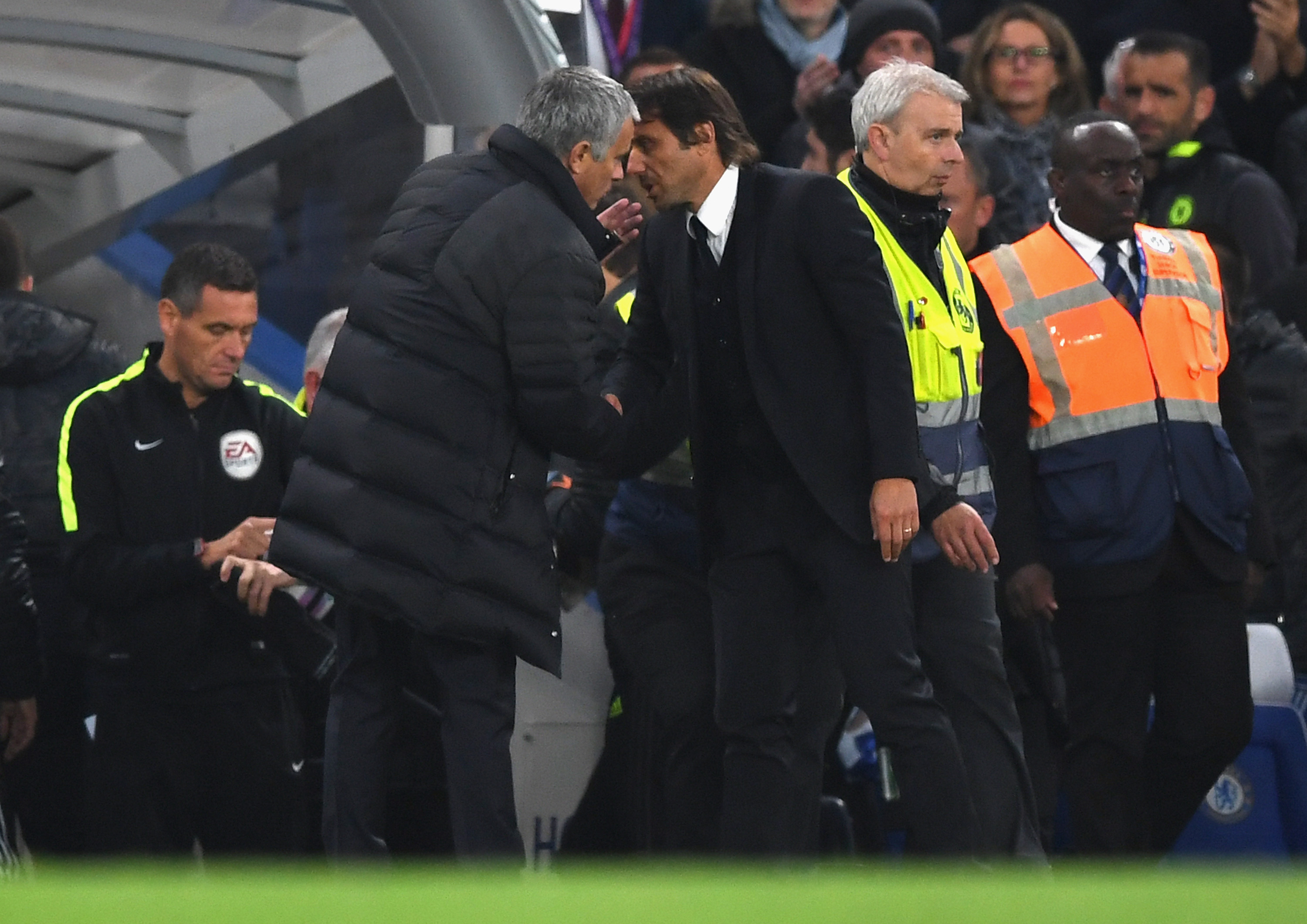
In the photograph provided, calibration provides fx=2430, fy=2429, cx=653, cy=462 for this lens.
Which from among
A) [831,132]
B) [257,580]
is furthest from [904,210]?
[257,580]

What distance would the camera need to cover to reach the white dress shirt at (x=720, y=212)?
18.1 feet

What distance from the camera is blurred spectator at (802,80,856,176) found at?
7.21m

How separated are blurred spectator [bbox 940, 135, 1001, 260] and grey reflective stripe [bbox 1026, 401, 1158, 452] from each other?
72cm

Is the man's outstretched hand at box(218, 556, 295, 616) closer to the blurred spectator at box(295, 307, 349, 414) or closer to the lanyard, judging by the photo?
the blurred spectator at box(295, 307, 349, 414)

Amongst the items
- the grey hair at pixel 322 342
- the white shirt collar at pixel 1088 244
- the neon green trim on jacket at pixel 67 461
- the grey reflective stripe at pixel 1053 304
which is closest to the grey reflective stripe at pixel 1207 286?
the white shirt collar at pixel 1088 244

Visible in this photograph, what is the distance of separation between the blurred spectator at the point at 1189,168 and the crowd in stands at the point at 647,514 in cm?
46

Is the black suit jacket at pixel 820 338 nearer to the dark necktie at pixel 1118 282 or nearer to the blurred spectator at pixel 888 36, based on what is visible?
the dark necktie at pixel 1118 282

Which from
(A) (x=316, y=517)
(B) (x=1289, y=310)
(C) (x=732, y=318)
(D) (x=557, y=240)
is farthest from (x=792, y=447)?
(B) (x=1289, y=310)

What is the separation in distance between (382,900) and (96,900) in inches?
10.3

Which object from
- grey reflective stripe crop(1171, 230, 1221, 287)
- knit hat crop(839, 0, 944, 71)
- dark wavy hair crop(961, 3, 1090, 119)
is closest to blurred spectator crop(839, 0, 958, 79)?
knit hat crop(839, 0, 944, 71)

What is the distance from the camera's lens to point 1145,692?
6.27 metres

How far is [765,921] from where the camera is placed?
2.24 metres

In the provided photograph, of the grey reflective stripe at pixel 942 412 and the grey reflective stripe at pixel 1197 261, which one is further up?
the grey reflective stripe at pixel 1197 261

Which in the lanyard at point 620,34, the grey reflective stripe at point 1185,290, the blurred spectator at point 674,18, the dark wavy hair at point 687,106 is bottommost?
the grey reflective stripe at point 1185,290
